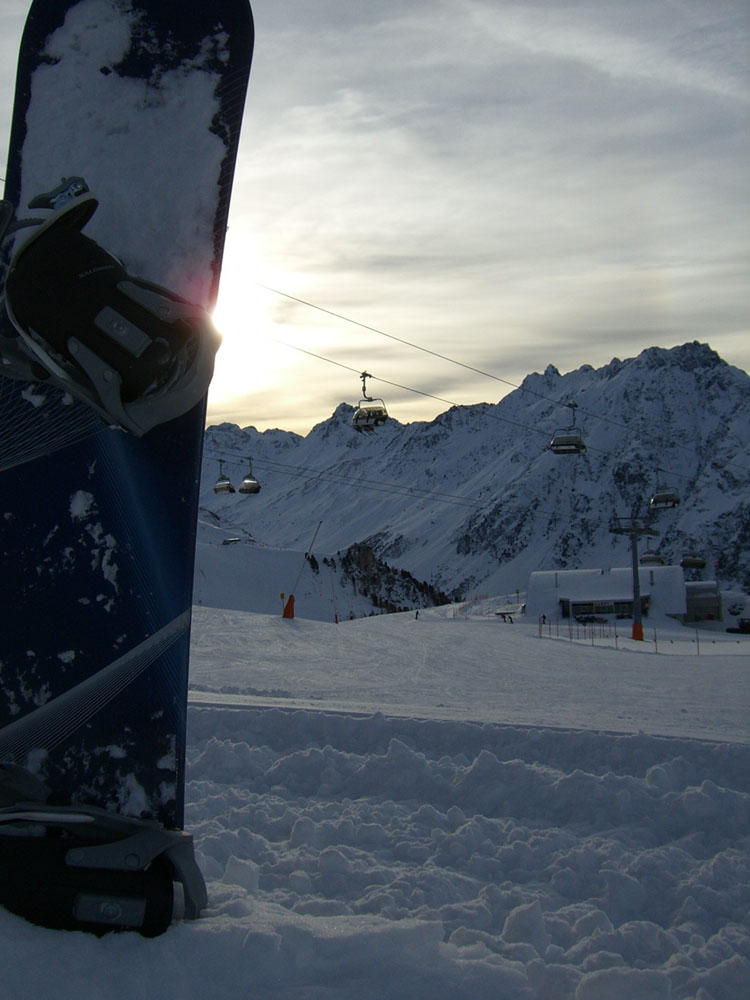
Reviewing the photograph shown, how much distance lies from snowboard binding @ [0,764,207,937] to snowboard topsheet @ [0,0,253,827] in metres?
0.11

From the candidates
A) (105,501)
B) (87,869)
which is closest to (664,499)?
(105,501)

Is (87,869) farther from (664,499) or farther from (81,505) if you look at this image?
(664,499)

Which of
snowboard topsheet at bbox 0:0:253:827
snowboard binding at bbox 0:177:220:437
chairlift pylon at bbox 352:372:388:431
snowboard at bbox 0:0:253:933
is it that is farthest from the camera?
chairlift pylon at bbox 352:372:388:431

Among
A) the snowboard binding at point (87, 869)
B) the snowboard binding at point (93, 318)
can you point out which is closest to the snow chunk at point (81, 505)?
the snowboard binding at point (93, 318)

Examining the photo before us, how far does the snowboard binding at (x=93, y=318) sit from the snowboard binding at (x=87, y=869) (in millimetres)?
1075

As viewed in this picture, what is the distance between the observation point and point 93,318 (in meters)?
1.89

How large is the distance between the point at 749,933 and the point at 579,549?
7677 inches

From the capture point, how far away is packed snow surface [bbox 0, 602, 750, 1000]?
6.57ft

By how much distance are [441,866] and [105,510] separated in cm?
197

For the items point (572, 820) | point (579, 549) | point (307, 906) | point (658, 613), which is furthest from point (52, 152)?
point (579, 549)

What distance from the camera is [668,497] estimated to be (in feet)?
109

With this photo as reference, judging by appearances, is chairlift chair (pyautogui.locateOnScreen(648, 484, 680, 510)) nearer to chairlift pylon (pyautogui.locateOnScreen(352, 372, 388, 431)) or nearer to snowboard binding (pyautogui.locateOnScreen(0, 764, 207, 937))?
chairlift pylon (pyautogui.locateOnScreen(352, 372, 388, 431))

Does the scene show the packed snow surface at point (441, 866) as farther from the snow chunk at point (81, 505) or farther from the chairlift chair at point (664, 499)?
the chairlift chair at point (664, 499)

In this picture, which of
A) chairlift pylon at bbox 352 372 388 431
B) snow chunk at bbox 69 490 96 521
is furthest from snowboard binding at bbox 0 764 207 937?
chairlift pylon at bbox 352 372 388 431
